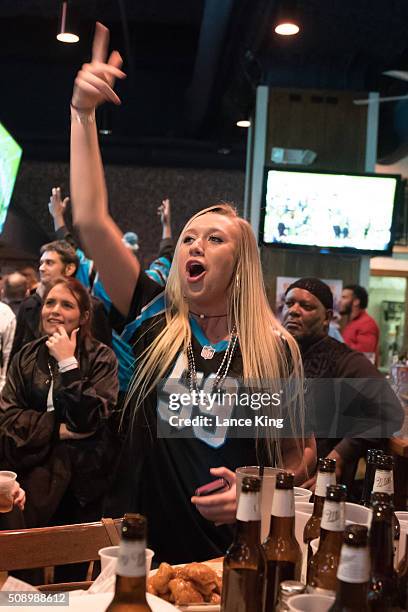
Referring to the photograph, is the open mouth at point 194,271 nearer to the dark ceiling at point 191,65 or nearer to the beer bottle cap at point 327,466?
the beer bottle cap at point 327,466

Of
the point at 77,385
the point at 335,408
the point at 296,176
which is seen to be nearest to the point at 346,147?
the point at 296,176

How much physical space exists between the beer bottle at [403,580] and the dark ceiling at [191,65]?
4.22 metres

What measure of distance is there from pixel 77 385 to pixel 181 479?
1066 millimetres

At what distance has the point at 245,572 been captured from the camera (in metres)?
1.00

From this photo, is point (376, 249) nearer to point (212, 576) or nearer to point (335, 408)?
point (335, 408)

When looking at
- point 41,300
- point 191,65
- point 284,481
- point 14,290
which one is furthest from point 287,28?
point 284,481

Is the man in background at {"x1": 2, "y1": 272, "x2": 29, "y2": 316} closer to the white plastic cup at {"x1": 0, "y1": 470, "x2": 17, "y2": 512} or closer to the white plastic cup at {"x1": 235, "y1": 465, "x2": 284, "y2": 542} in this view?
Answer: the white plastic cup at {"x1": 0, "y1": 470, "x2": 17, "y2": 512}

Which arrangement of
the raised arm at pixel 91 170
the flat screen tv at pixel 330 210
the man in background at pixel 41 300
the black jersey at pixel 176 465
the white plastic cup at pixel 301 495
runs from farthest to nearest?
the flat screen tv at pixel 330 210, the man in background at pixel 41 300, the black jersey at pixel 176 465, the raised arm at pixel 91 170, the white plastic cup at pixel 301 495

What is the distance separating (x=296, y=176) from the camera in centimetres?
517

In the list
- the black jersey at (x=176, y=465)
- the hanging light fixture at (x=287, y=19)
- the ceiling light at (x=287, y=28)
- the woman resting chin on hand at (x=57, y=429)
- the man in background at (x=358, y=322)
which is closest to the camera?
the black jersey at (x=176, y=465)

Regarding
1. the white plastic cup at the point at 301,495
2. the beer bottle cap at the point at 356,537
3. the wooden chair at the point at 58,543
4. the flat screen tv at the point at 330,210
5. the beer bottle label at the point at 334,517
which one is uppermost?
the flat screen tv at the point at 330,210

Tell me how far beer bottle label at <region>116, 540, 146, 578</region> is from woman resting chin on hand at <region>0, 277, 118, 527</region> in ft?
6.51

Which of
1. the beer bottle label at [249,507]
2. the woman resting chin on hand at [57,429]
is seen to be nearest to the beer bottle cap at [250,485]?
the beer bottle label at [249,507]

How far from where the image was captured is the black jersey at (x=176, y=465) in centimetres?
177
